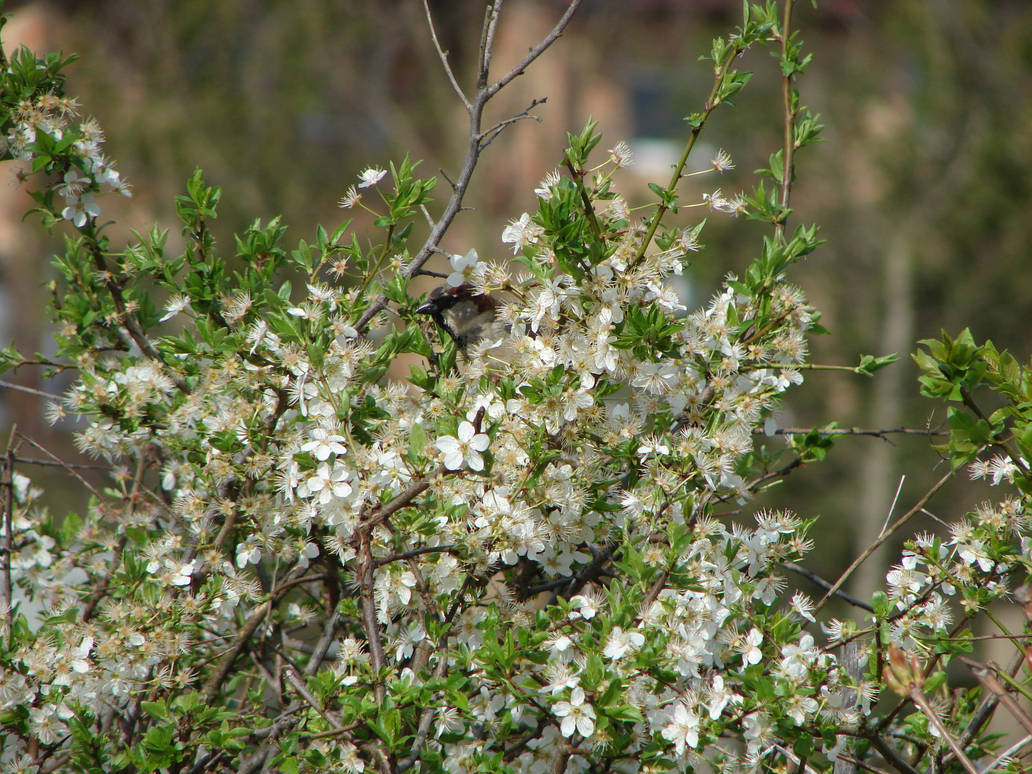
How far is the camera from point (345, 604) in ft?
6.70

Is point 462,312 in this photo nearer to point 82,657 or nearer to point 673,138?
point 82,657

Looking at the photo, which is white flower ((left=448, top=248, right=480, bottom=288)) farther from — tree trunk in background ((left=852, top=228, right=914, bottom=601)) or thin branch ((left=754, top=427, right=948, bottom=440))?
tree trunk in background ((left=852, top=228, right=914, bottom=601))

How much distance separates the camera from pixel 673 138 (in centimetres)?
1199

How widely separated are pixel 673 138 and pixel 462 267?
1054cm

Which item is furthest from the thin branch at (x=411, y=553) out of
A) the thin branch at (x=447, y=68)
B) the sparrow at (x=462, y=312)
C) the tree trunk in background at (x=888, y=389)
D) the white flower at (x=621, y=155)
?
the tree trunk in background at (x=888, y=389)

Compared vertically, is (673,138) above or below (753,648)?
above

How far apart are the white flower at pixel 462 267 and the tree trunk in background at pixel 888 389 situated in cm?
1057

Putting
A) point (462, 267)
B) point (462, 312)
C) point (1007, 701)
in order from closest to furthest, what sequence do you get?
point (1007, 701)
point (462, 267)
point (462, 312)

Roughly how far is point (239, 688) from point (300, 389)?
4.91ft

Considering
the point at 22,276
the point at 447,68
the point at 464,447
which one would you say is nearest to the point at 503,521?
the point at 464,447

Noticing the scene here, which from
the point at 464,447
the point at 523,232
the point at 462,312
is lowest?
the point at 464,447

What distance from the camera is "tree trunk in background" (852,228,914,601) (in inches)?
462

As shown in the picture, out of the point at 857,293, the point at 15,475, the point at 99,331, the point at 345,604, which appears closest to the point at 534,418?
the point at 345,604

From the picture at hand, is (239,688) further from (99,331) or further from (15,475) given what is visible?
(99,331)
